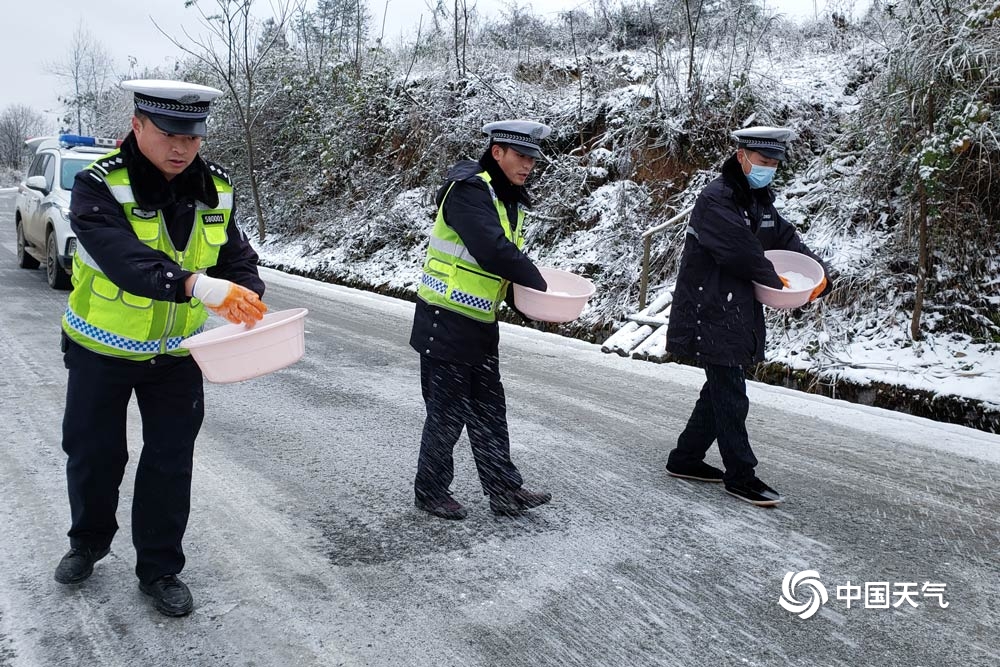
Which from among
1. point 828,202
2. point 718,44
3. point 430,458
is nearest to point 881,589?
point 430,458

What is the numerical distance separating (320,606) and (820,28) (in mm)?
14852

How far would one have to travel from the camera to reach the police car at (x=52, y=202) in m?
10.2

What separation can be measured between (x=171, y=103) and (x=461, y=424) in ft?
6.75

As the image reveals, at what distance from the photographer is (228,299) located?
2645 millimetres

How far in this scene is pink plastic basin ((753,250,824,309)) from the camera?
13.7ft

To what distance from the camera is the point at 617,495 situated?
14.2 ft

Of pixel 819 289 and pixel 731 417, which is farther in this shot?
pixel 819 289

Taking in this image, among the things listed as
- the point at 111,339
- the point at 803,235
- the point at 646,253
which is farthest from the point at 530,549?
the point at 803,235

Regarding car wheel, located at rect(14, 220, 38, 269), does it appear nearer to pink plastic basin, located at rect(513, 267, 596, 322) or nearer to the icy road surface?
the icy road surface

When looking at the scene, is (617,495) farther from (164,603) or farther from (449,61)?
(449,61)

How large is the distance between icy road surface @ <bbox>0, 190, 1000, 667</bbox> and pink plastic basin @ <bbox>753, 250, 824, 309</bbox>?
1118 millimetres

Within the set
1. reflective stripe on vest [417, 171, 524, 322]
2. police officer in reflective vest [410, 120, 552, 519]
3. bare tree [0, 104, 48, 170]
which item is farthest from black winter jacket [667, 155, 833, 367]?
bare tree [0, 104, 48, 170]

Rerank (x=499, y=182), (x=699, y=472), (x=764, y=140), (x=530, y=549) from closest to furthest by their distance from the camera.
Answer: (x=530, y=549), (x=499, y=182), (x=764, y=140), (x=699, y=472)

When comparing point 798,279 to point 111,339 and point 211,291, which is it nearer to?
point 211,291
